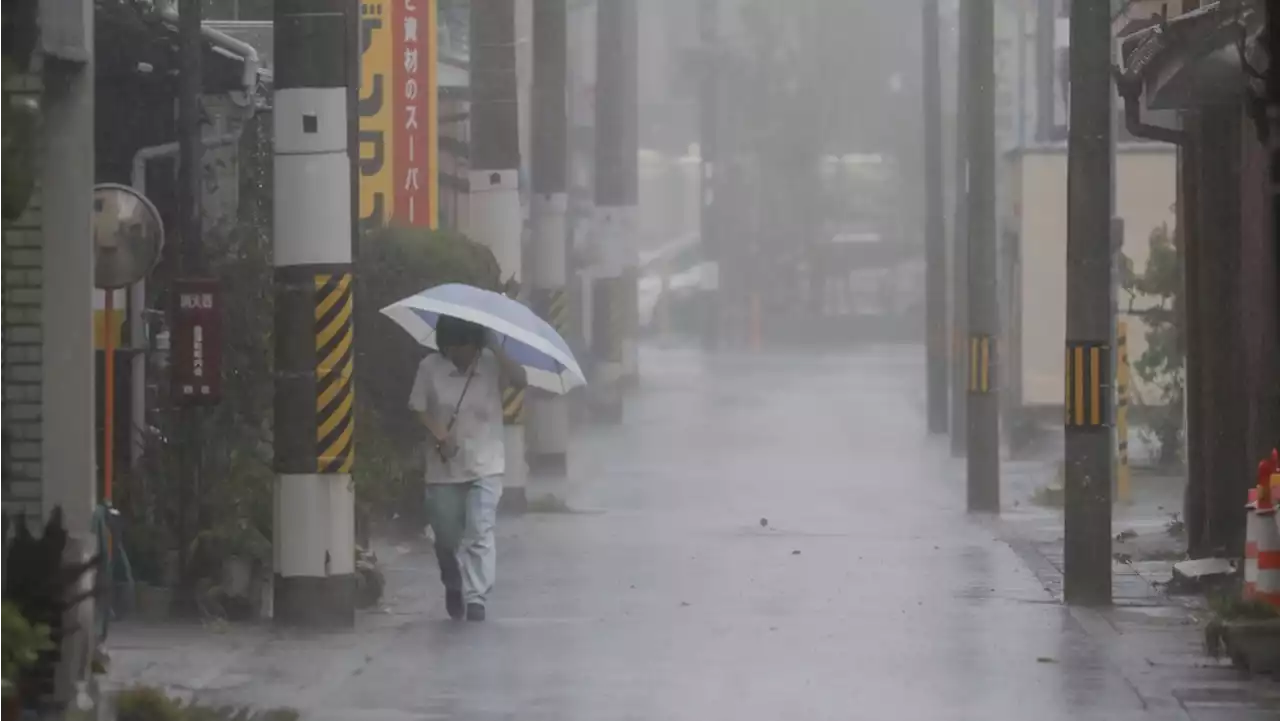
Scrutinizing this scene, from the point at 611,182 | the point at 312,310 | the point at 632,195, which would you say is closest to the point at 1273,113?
the point at 312,310

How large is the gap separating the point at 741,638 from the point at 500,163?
9.35m

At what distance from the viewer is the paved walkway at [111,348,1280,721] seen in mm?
11039

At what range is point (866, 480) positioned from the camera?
26.4 meters

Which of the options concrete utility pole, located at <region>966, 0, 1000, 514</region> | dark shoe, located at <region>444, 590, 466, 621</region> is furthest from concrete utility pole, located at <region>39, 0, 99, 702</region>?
concrete utility pole, located at <region>966, 0, 1000, 514</region>

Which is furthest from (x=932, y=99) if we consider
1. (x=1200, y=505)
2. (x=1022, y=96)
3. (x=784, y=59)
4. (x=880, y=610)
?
(x=784, y=59)

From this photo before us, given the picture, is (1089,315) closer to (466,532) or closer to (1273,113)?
(1273,113)

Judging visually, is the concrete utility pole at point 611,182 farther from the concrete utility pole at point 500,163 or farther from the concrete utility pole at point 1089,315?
the concrete utility pole at point 1089,315

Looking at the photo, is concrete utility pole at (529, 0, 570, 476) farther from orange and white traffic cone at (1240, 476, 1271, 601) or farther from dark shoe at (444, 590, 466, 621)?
orange and white traffic cone at (1240, 476, 1271, 601)

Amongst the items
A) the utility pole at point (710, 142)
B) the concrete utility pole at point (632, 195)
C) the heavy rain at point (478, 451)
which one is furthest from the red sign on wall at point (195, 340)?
the utility pole at point (710, 142)

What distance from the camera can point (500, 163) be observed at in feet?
71.7

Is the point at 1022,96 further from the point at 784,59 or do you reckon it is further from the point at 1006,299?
the point at 784,59

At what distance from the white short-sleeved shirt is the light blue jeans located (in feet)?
0.24

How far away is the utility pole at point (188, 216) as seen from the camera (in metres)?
13.8

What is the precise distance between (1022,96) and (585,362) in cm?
786
